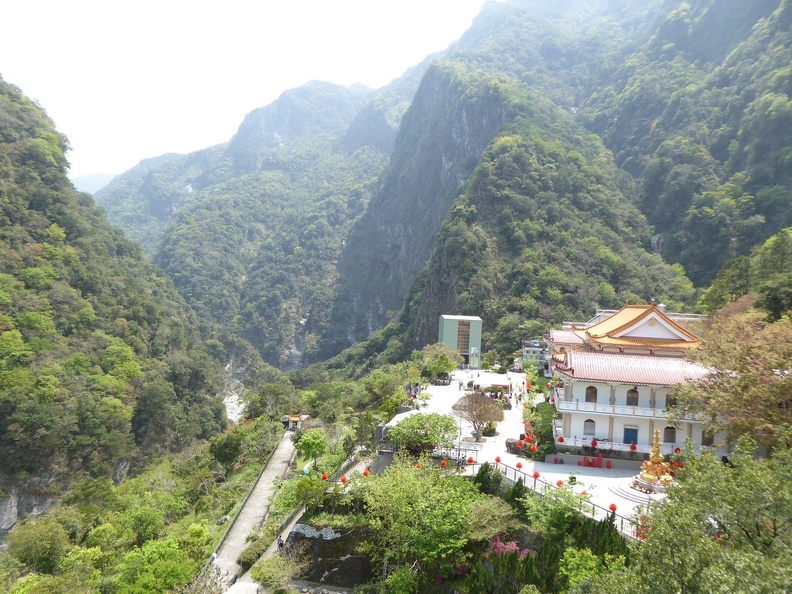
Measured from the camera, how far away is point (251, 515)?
2512 cm

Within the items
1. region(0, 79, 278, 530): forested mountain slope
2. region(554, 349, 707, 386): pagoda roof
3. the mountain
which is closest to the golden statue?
region(554, 349, 707, 386): pagoda roof

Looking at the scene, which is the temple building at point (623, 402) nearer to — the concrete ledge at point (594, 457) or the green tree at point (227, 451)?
the concrete ledge at point (594, 457)

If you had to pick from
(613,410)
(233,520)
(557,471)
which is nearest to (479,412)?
(557,471)

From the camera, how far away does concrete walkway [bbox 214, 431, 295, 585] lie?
821 inches

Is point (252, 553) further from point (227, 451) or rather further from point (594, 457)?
point (227, 451)

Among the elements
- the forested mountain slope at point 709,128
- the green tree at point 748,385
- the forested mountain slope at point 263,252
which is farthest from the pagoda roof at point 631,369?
the forested mountain slope at point 263,252

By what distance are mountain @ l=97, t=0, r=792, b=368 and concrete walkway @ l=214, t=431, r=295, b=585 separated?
3376 centimetres

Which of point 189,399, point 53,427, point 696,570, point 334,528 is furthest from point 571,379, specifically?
point 189,399

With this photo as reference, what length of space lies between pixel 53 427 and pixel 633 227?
269ft

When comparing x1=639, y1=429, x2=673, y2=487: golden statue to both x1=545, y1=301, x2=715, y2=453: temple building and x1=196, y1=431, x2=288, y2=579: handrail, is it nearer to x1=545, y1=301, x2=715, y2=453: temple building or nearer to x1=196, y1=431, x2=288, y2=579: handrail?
x1=545, y1=301, x2=715, y2=453: temple building

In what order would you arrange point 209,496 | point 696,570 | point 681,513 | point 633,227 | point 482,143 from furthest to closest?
point 482,143
point 633,227
point 209,496
point 681,513
point 696,570

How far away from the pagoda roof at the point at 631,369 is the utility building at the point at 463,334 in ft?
103

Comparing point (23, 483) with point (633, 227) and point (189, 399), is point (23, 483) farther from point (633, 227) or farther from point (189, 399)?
point (633, 227)

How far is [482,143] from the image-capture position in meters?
114
